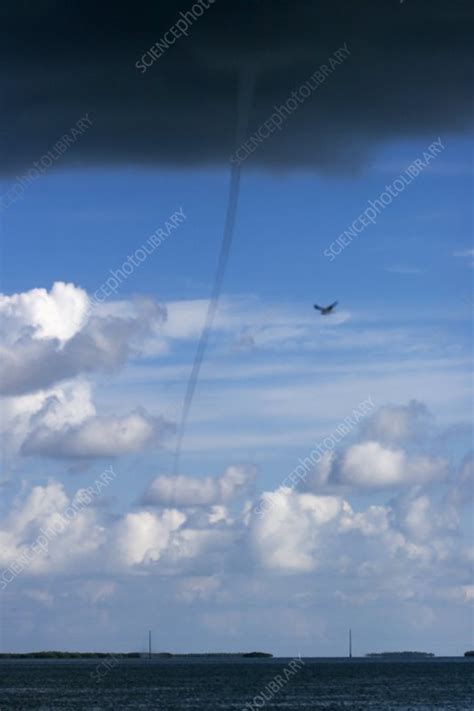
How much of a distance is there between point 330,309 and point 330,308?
0.09m

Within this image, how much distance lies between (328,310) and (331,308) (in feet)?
2.39

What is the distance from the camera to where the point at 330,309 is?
131 meters

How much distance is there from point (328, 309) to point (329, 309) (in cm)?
27

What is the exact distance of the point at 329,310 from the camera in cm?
13088

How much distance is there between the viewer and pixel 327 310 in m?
131

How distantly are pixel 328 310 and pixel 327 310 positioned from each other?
3.6 inches

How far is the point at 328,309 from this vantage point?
429 feet

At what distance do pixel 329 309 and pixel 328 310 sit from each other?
1.33ft

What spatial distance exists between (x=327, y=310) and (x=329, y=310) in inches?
8.9

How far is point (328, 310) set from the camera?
429 ft

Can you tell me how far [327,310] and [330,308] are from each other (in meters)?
0.62

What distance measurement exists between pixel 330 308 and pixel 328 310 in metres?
0.58
